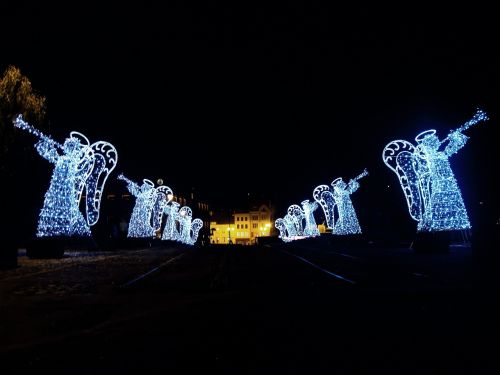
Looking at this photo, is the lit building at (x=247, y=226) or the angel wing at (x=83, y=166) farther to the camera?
the lit building at (x=247, y=226)

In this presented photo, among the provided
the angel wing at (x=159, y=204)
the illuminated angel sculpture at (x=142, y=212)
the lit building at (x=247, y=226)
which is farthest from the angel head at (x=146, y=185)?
the lit building at (x=247, y=226)

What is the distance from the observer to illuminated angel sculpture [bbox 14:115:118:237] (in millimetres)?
22500

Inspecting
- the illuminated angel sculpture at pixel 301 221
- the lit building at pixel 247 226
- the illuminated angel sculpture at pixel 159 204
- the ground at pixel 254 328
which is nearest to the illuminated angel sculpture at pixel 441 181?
the ground at pixel 254 328

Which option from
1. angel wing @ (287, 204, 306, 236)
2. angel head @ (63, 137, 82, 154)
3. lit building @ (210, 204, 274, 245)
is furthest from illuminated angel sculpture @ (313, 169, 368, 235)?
lit building @ (210, 204, 274, 245)

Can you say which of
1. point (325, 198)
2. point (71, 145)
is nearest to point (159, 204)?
point (325, 198)

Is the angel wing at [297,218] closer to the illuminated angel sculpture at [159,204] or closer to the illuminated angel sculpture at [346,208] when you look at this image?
the illuminated angel sculpture at [159,204]

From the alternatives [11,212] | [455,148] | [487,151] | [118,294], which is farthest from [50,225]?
[487,151]

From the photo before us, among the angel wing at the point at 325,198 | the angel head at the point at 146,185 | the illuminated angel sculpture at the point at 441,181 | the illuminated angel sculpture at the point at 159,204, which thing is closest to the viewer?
the illuminated angel sculpture at the point at 441,181

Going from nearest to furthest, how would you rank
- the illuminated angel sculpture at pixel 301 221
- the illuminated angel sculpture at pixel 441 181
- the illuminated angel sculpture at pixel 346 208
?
the illuminated angel sculpture at pixel 441 181 < the illuminated angel sculpture at pixel 346 208 < the illuminated angel sculpture at pixel 301 221

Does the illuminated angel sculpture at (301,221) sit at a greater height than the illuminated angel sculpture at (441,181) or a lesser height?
greater

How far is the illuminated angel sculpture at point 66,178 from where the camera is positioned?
2250 centimetres

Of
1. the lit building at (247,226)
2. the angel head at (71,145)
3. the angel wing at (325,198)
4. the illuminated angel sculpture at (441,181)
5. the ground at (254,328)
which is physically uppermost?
the lit building at (247,226)

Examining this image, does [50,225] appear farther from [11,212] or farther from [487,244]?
[487,244]

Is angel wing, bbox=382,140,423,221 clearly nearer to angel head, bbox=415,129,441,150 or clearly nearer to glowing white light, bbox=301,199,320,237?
angel head, bbox=415,129,441,150
